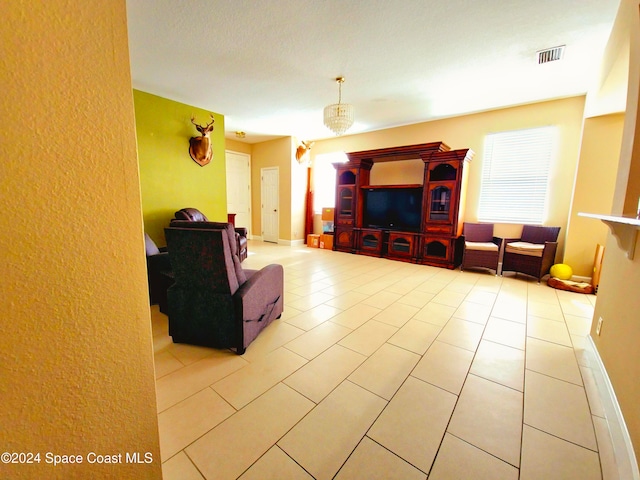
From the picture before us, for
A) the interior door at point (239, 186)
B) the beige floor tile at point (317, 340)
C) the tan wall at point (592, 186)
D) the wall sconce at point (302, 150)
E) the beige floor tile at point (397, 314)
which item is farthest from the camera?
the interior door at point (239, 186)

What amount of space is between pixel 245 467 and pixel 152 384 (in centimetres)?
64

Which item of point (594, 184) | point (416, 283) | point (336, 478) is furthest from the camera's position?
point (416, 283)

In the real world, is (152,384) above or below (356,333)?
above

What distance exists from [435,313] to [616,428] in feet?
4.91

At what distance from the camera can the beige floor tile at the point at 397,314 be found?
2584mm

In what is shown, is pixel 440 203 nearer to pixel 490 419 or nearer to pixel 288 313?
pixel 288 313

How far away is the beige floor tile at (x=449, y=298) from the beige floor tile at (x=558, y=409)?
1.27 metres

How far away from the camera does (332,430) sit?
1338 millimetres

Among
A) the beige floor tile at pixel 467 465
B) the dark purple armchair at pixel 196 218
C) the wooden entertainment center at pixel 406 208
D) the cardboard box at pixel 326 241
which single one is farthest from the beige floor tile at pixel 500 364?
the cardboard box at pixel 326 241

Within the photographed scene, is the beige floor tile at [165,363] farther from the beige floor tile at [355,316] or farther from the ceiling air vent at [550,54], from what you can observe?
the ceiling air vent at [550,54]

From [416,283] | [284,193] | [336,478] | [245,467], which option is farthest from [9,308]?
[284,193]

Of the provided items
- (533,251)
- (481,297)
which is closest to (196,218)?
(481,297)

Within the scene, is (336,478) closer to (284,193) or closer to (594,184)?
(594,184)

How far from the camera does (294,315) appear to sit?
105 inches
